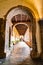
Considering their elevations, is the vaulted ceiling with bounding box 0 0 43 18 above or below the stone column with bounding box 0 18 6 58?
above

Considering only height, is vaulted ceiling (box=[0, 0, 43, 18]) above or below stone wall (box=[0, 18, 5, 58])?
above

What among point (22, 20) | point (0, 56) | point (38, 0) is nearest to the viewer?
point (38, 0)

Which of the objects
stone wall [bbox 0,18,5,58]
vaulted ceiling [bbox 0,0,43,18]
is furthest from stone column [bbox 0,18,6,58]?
vaulted ceiling [bbox 0,0,43,18]

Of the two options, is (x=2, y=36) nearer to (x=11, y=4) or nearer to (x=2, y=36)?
(x=2, y=36)

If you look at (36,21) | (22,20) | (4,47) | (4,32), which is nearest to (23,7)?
(36,21)

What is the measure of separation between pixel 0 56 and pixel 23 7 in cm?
236

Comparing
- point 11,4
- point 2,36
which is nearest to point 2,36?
point 2,36

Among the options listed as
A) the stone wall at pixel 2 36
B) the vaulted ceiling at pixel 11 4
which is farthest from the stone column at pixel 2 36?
the vaulted ceiling at pixel 11 4

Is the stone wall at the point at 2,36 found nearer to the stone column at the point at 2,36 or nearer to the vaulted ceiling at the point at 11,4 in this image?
the stone column at the point at 2,36

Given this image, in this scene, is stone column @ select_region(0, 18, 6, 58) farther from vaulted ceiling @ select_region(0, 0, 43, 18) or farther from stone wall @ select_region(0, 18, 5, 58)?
vaulted ceiling @ select_region(0, 0, 43, 18)

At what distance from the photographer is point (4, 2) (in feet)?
20.2

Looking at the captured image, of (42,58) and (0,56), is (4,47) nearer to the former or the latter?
(0,56)

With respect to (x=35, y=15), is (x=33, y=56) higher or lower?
lower

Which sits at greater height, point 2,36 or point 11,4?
point 11,4
